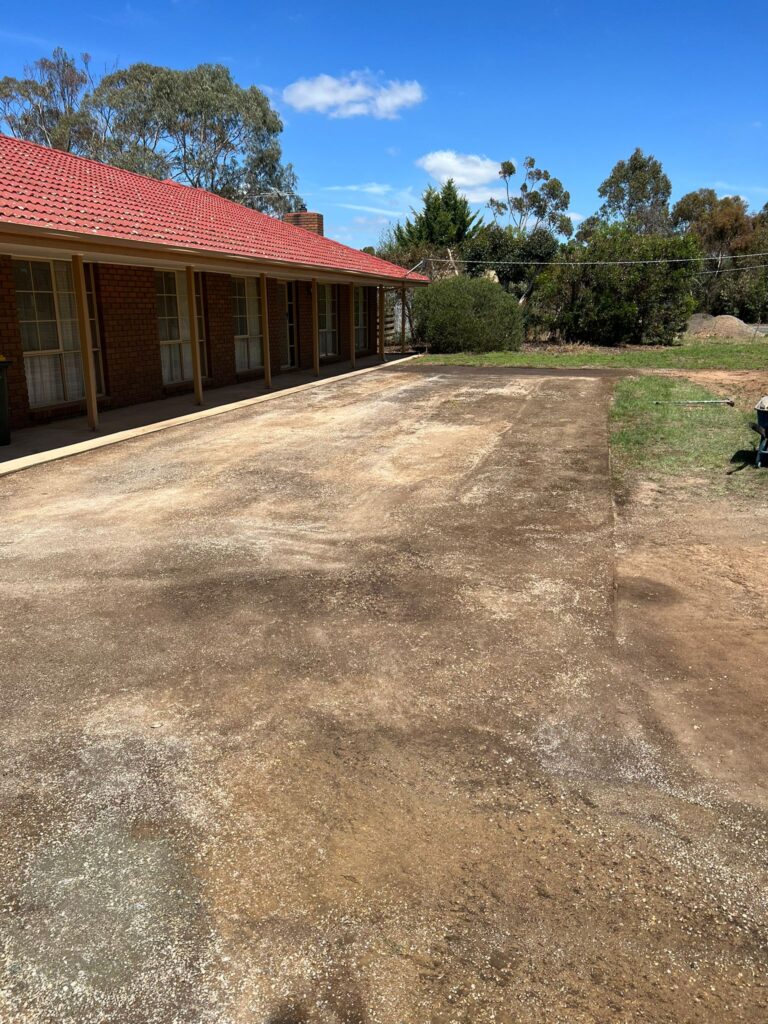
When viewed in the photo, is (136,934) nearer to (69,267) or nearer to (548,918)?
(548,918)

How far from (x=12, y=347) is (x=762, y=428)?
9642 millimetres

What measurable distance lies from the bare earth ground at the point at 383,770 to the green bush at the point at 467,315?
18353mm

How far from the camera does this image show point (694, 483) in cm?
785

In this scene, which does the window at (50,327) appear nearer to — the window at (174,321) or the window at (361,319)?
the window at (174,321)

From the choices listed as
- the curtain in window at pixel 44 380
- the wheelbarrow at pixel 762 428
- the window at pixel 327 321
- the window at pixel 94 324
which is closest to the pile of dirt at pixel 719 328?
the window at pixel 327 321

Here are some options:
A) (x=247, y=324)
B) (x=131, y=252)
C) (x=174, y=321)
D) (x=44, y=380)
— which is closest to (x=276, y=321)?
(x=247, y=324)

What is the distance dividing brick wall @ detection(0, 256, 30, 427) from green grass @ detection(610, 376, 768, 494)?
8.18 meters

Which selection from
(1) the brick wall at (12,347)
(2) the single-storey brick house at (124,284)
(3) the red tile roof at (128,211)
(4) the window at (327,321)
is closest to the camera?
(3) the red tile roof at (128,211)

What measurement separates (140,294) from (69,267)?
1.53 meters

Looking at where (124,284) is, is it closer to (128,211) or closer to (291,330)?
(128,211)

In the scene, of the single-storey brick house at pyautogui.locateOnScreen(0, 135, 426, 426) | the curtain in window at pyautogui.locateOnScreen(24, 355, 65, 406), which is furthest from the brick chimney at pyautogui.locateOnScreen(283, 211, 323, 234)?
the curtain in window at pyautogui.locateOnScreen(24, 355, 65, 406)

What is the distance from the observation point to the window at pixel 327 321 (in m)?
21.3

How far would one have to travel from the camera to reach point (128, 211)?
11742mm

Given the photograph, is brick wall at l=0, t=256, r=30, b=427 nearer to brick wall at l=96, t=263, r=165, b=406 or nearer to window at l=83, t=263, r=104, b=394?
window at l=83, t=263, r=104, b=394
